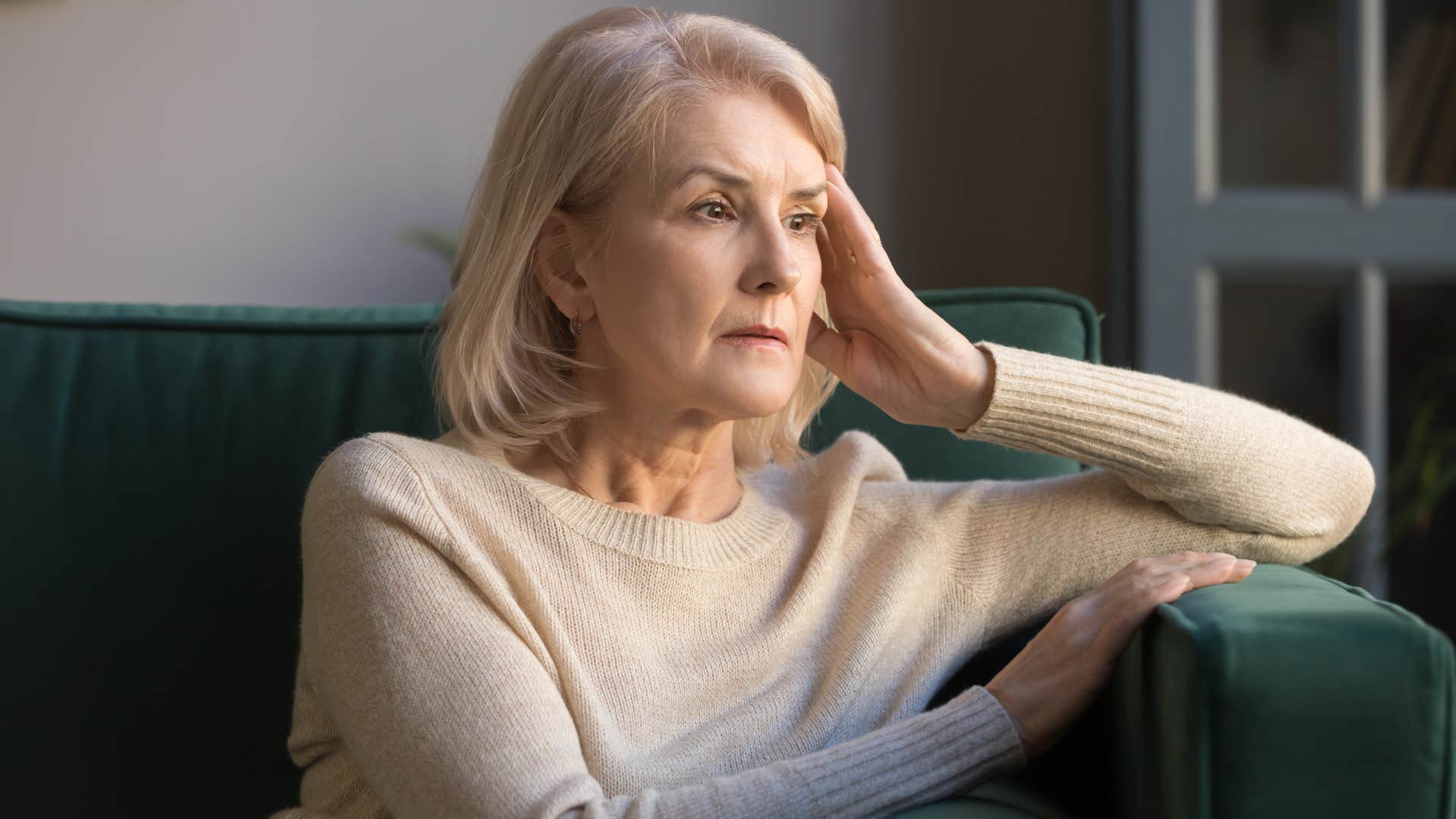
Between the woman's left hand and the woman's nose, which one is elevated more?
the woman's nose

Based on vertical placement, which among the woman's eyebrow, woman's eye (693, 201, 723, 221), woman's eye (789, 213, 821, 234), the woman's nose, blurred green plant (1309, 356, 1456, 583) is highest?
the woman's eyebrow

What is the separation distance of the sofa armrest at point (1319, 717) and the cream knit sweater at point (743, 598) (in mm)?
227

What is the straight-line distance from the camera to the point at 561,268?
1.28 m

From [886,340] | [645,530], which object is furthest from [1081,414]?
[645,530]

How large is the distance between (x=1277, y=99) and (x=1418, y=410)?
64cm

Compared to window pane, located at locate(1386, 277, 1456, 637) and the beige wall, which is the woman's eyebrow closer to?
the beige wall

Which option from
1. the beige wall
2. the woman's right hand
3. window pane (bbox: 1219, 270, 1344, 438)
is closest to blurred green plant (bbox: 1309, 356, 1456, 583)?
window pane (bbox: 1219, 270, 1344, 438)

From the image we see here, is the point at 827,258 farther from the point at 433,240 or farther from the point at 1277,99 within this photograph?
the point at 1277,99

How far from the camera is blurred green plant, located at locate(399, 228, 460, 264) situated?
93.6 inches

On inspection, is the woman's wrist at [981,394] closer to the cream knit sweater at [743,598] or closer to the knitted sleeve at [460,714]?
the cream knit sweater at [743,598]

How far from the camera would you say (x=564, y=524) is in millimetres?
1189

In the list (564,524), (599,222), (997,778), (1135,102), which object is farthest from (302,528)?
(1135,102)

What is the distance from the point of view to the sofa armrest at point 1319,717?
2.78 ft

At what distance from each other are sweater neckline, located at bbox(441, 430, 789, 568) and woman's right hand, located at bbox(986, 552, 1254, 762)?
0.93 feet
